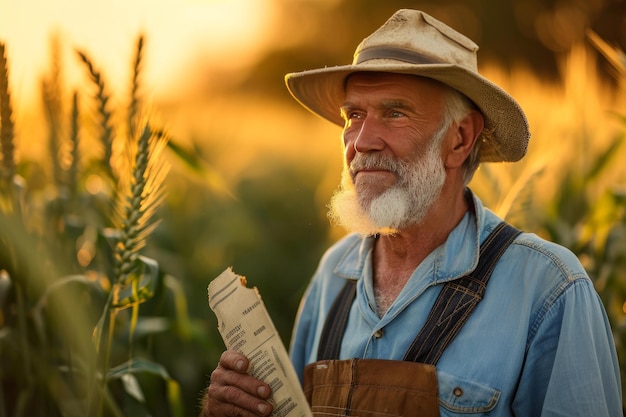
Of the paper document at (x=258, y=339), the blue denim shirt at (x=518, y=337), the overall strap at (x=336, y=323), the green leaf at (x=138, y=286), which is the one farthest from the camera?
the overall strap at (x=336, y=323)

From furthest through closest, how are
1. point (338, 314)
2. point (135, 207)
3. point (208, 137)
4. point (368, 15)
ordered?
point (368, 15)
point (208, 137)
point (338, 314)
point (135, 207)

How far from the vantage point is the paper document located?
2.24m

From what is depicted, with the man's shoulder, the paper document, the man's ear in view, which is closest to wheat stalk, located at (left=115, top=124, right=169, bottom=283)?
the paper document

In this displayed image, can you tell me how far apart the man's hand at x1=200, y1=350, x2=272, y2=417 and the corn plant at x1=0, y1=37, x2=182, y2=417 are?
0.35m

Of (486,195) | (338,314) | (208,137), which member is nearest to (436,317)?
(338,314)

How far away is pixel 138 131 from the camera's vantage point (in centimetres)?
266

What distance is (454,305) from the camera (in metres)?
2.65

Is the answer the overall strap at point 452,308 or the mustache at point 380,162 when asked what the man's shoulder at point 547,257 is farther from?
the mustache at point 380,162

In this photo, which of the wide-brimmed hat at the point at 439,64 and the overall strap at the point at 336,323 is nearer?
the wide-brimmed hat at the point at 439,64

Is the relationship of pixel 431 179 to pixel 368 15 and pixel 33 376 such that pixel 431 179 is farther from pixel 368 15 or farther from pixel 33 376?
pixel 368 15

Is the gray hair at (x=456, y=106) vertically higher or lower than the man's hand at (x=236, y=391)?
higher

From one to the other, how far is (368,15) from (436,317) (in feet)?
112

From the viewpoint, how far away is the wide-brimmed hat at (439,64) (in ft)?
8.86

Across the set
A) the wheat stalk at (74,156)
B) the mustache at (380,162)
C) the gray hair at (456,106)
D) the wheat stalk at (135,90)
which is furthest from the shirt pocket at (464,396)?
the wheat stalk at (74,156)
